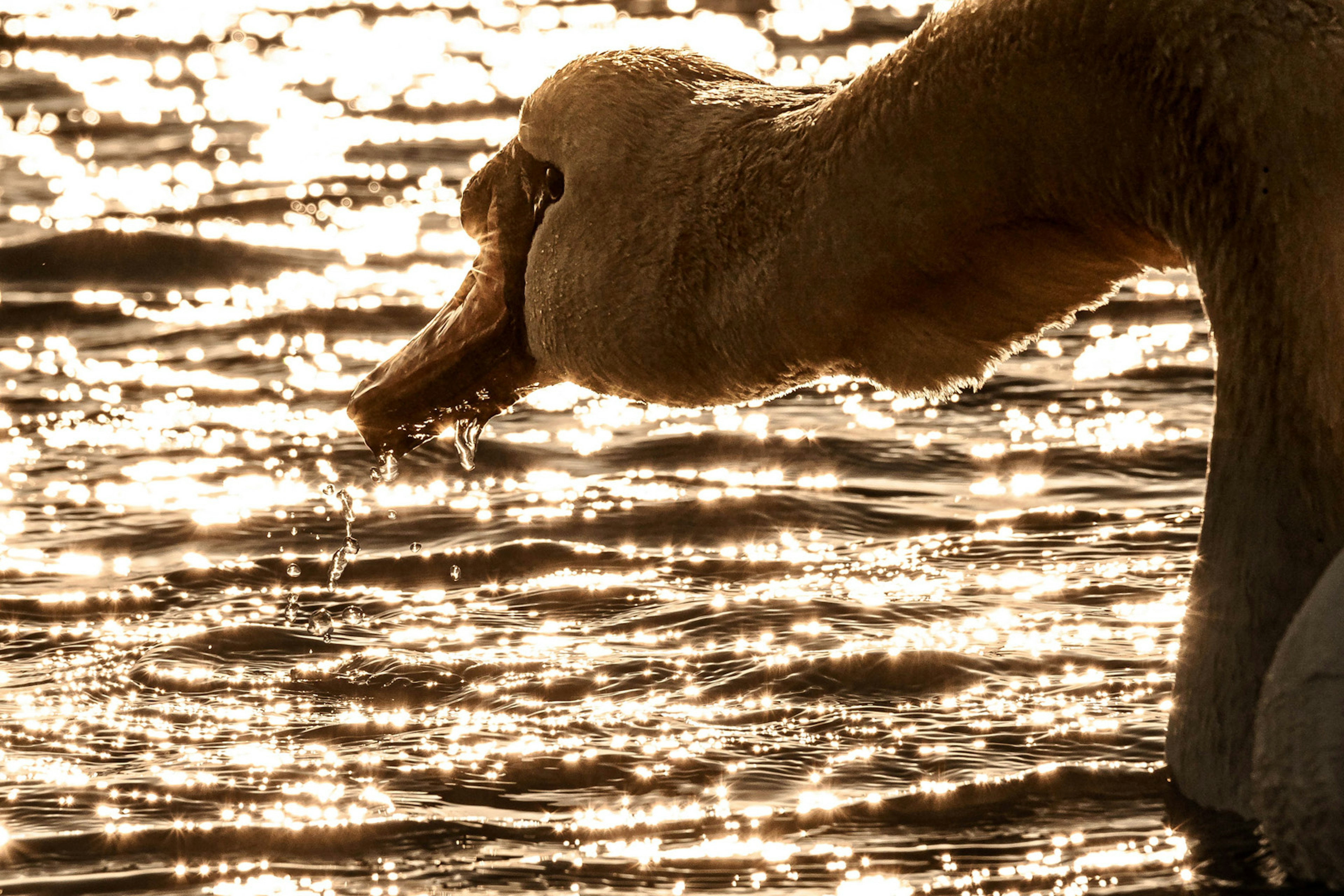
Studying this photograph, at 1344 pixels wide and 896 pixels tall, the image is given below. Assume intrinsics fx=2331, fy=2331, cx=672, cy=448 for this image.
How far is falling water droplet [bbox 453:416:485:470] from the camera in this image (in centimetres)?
436

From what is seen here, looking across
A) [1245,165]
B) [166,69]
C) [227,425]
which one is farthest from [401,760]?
[166,69]

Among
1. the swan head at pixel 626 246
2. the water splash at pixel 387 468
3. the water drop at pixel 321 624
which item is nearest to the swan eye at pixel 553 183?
the swan head at pixel 626 246

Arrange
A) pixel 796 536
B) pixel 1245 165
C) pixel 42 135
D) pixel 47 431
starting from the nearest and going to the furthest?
pixel 1245 165
pixel 796 536
pixel 47 431
pixel 42 135

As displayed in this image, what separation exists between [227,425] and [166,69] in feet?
17.1

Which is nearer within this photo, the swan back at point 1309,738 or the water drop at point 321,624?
the swan back at point 1309,738

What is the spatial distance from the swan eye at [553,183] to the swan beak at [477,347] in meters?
0.01

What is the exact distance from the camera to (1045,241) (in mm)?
3355

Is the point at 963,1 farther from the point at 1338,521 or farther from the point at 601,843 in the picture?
the point at 601,843

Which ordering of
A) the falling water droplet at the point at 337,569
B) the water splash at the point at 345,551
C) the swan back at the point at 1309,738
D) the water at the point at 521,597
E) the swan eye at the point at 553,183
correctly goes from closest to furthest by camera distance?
1. the swan back at the point at 1309,738
2. the water at the point at 521,597
3. the swan eye at the point at 553,183
4. the water splash at the point at 345,551
5. the falling water droplet at the point at 337,569

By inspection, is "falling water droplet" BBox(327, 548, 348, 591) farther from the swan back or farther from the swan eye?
the swan back

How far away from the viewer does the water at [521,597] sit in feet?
12.4

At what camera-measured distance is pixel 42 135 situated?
34.4ft

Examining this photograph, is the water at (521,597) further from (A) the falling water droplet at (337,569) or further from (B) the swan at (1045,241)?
(B) the swan at (1045,241)

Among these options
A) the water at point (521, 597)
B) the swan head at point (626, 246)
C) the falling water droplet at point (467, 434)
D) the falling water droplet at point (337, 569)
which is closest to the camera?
the swan head at point (626, 246)
